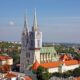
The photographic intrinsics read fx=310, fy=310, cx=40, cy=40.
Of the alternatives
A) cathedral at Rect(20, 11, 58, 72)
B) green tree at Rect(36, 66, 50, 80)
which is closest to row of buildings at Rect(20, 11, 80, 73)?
cathedral at Rect(20, 11, 58, 72)

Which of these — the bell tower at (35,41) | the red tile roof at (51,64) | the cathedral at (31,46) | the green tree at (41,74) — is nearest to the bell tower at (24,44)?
the cathedral at (31,46)

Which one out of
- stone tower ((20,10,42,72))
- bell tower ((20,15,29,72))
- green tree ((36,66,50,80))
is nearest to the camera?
green tree ((36,66,50,80))

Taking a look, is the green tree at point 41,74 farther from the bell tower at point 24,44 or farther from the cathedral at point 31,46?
the bell tower at point 24,44

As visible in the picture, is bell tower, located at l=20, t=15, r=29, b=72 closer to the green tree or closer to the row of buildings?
the row of buildings

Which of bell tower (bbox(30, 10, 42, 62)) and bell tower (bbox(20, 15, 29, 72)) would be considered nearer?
bell tower (bbox(30, 10, 42, 62))

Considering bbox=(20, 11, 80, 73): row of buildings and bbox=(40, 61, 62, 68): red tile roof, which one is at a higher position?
bbox=(20, 11, 80, 73): row of buildings

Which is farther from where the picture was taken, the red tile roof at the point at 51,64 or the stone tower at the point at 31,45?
the stone tower at the point at 31,45

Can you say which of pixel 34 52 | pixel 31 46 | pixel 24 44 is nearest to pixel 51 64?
pixel 34 52

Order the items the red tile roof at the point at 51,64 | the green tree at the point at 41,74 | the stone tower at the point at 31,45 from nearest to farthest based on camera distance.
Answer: the green tree at the point at 41,74
the red tile roof at the point at 51,64
the stone tower at the point at 31,45

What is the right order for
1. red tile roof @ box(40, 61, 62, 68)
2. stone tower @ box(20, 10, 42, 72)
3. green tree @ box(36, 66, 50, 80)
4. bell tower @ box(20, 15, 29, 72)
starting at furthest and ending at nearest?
1. bell tower @ box(20, 15, 29, 72)
2. stone tower @ box(20, 10, 42, 72)
3. red tile roof @ box(40, 61, 62, 68)
4. green tree @ box(36, 66, 50, 80)

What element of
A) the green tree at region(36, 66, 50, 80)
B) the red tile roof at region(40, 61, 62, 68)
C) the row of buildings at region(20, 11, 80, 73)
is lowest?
the green tree at region(36, 66, 50, 80)

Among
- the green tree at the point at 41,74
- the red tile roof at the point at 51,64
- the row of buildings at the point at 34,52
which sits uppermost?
the row of buildings at the point at 34,52

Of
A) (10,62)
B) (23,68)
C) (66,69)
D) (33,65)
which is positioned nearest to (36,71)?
(33,65)

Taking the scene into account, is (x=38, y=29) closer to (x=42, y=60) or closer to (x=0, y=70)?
(x=42, y=60)
